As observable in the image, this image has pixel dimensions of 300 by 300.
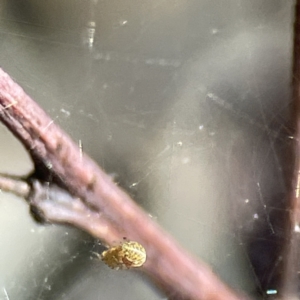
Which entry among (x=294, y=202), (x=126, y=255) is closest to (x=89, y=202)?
(x=126, y=255)

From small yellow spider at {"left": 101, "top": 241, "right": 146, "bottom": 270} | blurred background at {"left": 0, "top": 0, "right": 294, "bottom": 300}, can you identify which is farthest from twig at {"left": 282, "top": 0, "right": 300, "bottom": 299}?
small yellow spider at {"left": 101, "top": 241, "right": 146, "bottom": 270}

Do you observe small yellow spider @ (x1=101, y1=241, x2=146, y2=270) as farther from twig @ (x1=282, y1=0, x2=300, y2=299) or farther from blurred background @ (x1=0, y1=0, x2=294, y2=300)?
twig @ (x1=282, y1=0, x2=300, y2=299)

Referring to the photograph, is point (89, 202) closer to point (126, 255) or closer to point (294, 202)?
point (126, 255)

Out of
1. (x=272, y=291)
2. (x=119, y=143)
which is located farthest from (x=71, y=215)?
(x=272, y=291)

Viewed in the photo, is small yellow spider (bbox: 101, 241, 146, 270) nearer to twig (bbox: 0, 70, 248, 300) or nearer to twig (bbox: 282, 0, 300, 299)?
twig (bbox: 0, 70, 248, 300)

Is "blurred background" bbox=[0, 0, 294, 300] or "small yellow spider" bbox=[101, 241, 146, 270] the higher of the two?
"blurred background" bbox=[0, 0, 294, 300]

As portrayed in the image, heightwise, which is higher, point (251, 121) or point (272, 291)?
point (251, 121)

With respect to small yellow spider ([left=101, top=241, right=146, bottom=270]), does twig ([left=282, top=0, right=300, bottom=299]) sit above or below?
above

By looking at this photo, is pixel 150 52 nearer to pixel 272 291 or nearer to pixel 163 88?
pixel 163 88
